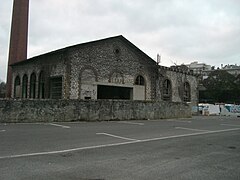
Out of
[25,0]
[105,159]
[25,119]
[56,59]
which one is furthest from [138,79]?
[105,159]

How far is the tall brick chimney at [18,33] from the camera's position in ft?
145

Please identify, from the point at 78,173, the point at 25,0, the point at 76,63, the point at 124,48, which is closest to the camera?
the point at 78,173

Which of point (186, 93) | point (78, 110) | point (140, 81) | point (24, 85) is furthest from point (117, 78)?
point (186, 93)

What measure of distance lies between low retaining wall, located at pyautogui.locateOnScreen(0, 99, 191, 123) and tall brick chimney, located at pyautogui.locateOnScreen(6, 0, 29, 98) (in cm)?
2595

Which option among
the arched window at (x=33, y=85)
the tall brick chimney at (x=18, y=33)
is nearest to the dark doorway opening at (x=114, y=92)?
the arched window at (x=33, y=85)

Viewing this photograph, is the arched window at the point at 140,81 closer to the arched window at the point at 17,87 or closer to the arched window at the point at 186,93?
the arched window at the point at 186,93

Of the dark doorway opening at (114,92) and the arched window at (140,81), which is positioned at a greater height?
the arched window at (140,81)

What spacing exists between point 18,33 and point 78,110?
28.0 meters

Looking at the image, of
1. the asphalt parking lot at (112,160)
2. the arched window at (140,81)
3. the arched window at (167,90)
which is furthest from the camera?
the arched window at (167,90)

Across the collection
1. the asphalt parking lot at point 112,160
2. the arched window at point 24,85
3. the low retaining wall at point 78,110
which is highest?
the arched window at point 24,85

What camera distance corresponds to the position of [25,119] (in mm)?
18844

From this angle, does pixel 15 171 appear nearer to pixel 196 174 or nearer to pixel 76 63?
pixel 196 174

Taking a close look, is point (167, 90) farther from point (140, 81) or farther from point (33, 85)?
point (33, 85)

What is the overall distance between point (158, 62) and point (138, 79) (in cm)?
458
